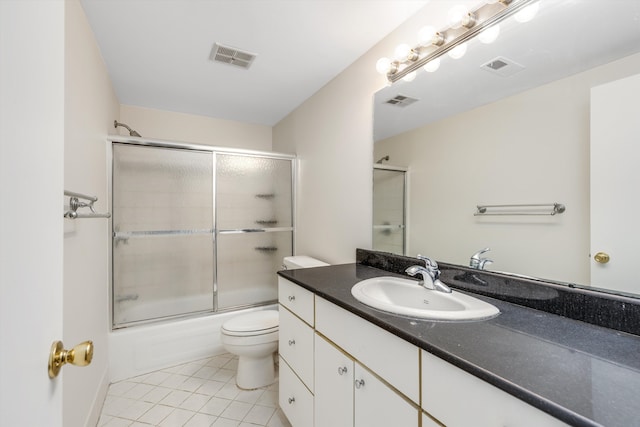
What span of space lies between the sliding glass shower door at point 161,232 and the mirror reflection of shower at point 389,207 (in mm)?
1554

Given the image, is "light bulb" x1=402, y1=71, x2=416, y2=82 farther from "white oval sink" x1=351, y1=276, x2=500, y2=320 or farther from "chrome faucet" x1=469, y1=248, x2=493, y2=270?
"white oval sink" x1=351, y1=276, x2=500, y2=320

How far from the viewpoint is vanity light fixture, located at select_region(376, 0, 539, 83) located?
43.5 inches

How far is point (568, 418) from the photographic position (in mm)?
482

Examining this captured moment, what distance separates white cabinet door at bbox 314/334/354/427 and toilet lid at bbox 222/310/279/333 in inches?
31.4

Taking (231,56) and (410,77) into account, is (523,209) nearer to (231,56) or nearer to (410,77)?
(410,77)

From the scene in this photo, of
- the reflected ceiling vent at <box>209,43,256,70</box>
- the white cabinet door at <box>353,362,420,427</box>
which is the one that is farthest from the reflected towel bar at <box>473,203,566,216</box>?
the reflected ceiling vent at <box>209,43,256,70</box>

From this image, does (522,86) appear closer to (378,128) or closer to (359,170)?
(378,128)

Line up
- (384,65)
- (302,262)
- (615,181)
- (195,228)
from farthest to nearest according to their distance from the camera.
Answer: (195,228) < (302,262) < (384,65) < (615,181)

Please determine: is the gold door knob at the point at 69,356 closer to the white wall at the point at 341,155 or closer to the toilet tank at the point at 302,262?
the white wall at the point at 341,155

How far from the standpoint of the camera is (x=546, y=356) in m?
0.67

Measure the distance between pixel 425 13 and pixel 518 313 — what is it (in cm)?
145

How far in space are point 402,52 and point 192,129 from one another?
2339 mm

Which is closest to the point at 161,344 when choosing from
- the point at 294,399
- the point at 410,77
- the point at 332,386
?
the point at 294,399

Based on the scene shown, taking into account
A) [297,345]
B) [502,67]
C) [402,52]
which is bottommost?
[297,345]
